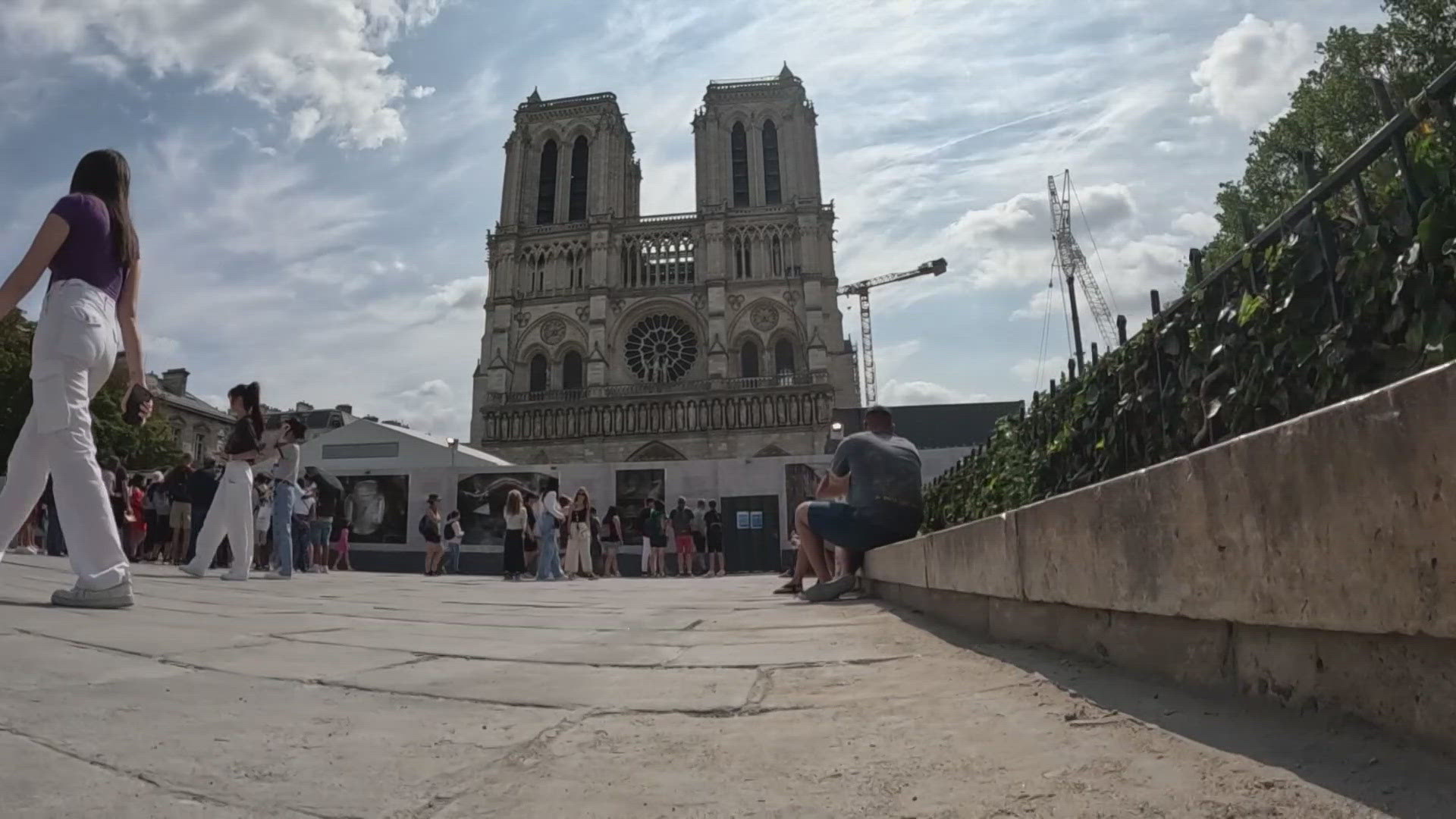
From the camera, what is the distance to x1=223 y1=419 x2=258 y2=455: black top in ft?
21.1

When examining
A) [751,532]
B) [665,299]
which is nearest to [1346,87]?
[751,532]

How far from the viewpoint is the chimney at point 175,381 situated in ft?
159

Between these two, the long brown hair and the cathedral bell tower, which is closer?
the long brown hair

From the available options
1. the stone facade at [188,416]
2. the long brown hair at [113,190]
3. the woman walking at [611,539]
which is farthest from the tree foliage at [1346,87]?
the stone facade at [188,416]

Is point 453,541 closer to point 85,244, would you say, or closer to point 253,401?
point 253,401

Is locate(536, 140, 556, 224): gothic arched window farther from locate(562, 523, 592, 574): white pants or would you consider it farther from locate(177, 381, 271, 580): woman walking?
locate(177, 381, 271, 580): woman walking

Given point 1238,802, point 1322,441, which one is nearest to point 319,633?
point 1238,802

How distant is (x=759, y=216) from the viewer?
43.9m

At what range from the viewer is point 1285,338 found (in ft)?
6.07

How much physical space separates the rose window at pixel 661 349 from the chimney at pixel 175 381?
2817 centimetres

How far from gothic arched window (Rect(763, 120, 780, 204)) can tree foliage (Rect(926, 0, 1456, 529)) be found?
43028mm

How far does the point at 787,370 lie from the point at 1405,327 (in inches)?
1626

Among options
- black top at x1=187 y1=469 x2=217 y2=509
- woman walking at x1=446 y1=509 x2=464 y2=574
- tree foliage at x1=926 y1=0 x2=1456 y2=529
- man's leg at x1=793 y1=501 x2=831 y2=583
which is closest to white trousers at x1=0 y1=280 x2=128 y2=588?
tree foliage at x1=926 y1=0 x2=1456 y2=529

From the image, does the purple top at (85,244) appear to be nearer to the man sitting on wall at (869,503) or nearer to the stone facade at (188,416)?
the man sitting on wall at (869,503)
